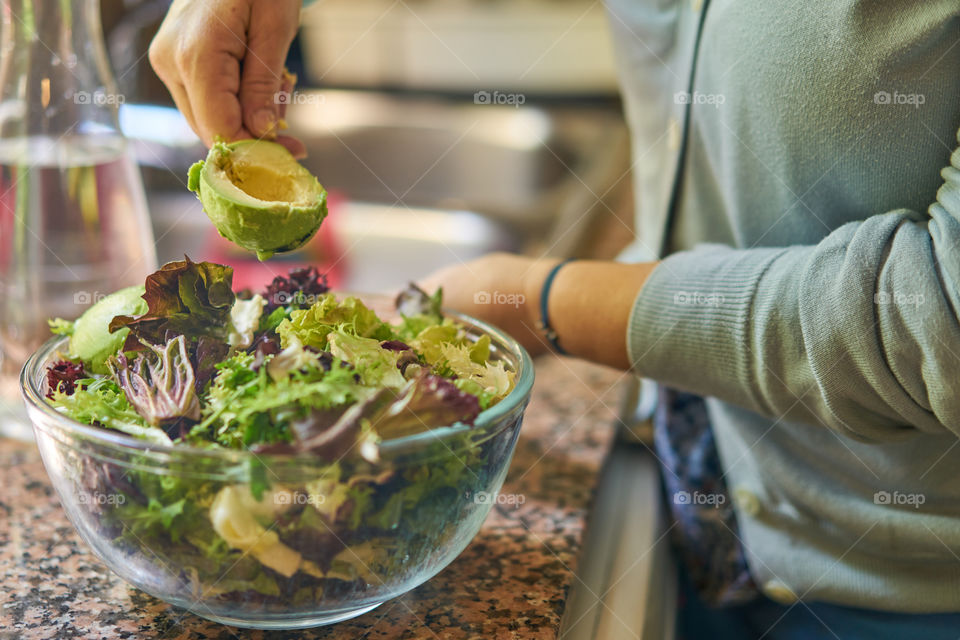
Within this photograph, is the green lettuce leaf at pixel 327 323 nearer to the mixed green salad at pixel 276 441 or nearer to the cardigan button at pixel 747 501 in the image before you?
the mixed green salad at pixel 276 441

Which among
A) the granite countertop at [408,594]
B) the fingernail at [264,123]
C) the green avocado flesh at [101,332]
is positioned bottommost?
the granite countertop at [408,594]

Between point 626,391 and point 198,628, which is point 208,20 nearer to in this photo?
point 198,628

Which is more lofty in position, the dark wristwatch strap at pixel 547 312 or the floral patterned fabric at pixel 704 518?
the dark wristwatch strap at pixel 547 312

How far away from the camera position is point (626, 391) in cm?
109

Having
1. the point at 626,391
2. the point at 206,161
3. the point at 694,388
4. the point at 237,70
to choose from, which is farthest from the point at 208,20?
the point at 626,391

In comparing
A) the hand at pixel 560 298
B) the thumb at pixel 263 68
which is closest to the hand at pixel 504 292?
the hand at pixel 560 298

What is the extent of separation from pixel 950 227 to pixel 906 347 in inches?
3.7

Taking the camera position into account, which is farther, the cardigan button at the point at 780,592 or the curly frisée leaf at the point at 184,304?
the cardigan button at the point at 780,592

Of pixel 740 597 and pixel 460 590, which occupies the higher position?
pixel 460 590

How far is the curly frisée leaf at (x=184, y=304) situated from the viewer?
1.91ft

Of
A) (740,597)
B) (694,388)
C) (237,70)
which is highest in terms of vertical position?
(237,70)

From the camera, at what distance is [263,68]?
27.9 inches

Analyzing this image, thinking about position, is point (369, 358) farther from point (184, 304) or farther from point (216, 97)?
point (216, 97)

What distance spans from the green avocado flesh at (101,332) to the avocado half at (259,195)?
10 cm
